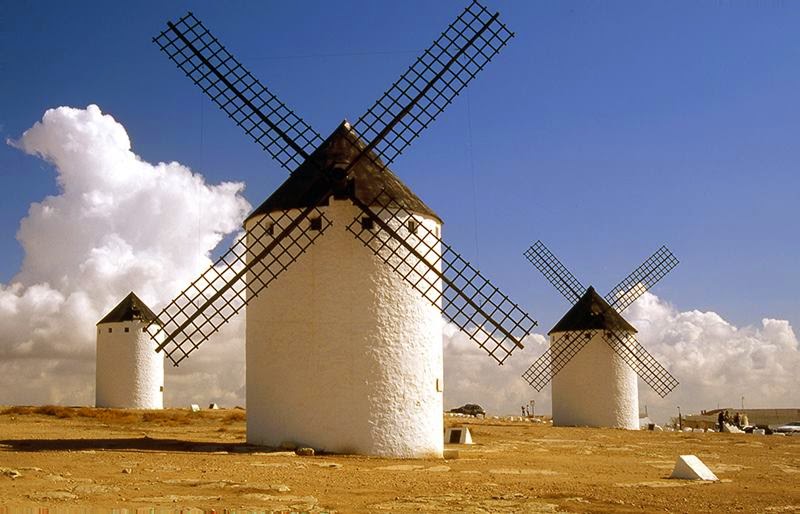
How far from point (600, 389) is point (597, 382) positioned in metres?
0.30

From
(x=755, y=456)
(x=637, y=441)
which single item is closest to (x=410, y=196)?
(x=755, y=456)

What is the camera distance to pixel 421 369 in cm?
1620

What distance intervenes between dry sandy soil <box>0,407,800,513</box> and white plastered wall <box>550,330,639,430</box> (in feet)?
38.9

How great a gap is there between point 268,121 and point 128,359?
22.0 m

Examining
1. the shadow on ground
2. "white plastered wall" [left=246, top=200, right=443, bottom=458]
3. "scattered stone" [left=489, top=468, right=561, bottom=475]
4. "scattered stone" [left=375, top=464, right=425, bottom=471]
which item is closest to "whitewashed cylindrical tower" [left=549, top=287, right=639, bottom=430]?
"white plastered wall" [left=246, top=200, right=443, bottom=458]

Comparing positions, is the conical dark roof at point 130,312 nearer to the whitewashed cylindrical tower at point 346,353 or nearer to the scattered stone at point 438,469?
the whitewashed cylindrical tower at point 346,353

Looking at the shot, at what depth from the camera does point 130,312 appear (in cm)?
3628

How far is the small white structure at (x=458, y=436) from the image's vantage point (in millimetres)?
21094

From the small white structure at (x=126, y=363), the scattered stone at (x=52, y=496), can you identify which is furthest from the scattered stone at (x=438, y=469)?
the small white structure at (x=126, y=363)

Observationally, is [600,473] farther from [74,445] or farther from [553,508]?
→ [74,445]

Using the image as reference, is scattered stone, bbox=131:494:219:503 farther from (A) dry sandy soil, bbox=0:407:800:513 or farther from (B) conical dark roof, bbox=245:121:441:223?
(B) conical dark roof, bbox=245:121:441:223

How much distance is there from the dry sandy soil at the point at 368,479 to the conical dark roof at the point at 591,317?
12.6 metres

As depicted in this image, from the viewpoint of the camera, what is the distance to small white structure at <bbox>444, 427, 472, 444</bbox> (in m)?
21.1

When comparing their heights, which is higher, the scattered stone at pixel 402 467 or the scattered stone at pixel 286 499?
the scattered stone at pixel 286 499
